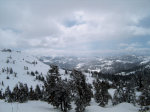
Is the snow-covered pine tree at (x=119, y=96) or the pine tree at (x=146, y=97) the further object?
the snow-covered pine tree at (x=119, y=96)

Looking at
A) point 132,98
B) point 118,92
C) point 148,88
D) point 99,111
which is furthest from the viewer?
point 118,92

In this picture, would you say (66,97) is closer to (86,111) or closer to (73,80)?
(73,80)

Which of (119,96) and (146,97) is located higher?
(146,97)

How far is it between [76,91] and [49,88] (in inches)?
306

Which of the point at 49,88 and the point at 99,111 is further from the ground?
the point at 49,88

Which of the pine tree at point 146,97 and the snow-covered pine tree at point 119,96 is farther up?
the pine tree at point 146,97

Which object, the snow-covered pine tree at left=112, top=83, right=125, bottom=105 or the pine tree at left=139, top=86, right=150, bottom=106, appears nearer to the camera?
the pine tree at left=139, top=86, right=150, bottom=106

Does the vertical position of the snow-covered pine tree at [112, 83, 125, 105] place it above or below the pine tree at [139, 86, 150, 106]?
below

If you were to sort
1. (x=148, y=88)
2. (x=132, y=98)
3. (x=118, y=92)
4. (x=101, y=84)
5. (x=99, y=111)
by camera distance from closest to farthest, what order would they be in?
(x=99, y=111), (x=148, y=88), (x=101, y=84), (x=132, y=98), (x=118, y=92)

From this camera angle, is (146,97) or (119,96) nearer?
(146,97)

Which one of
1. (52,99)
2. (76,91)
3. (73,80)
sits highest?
(73,80)

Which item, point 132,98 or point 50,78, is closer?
point 50,78

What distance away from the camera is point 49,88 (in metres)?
33.8

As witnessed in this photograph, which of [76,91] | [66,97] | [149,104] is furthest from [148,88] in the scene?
[66,97]
